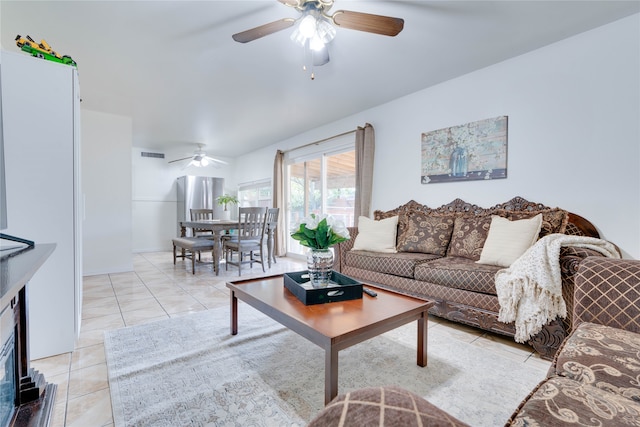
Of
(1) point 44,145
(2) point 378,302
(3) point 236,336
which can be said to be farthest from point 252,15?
(3) point 236,336

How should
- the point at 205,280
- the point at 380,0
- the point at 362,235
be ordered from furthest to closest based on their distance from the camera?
the point at 205,280 → the point at 362,235 → the point at 380,0

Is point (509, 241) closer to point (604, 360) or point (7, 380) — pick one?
point (604, 360)

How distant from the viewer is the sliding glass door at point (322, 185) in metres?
4.64

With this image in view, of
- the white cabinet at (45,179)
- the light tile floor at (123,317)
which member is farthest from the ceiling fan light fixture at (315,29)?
the light tile floor at (123,317)

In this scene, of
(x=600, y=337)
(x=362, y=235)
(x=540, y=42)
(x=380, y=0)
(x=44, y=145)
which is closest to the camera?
(x=600, y=337)

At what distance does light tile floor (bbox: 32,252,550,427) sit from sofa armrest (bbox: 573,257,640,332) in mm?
670

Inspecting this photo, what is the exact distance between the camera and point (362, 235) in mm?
3432

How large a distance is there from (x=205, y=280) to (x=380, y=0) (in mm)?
3603

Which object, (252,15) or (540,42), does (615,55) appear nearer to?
(540,42)

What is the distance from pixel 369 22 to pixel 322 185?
10.8ft

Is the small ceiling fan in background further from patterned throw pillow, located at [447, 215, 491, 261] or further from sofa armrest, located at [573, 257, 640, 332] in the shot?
patterned throw pillow, located at [447, 215, 491, 261]

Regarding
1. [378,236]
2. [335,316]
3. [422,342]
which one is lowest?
[422,342]

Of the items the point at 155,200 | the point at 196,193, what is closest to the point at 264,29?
the point at 196,193

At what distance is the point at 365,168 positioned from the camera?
402 centimetres
